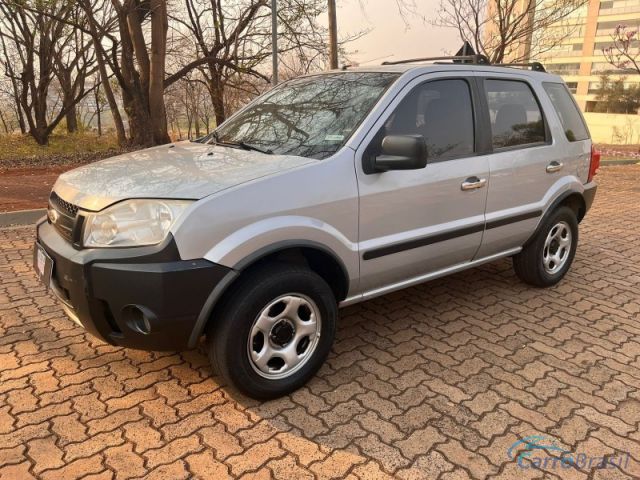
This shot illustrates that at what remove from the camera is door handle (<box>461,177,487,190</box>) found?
11.1ft

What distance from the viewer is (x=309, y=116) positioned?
326 centimetres

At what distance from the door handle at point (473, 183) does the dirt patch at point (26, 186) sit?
231 inches

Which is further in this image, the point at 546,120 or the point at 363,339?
the point at 546,120

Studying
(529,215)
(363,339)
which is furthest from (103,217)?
(529,215)

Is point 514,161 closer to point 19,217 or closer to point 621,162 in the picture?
point 19,217

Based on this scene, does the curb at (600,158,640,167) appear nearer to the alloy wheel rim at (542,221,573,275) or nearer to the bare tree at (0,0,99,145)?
the alloy wheel rim at (542,221,573,275)

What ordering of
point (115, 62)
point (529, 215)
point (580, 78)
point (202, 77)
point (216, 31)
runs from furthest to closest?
1. point (580, 78)
2. point (202, 77)
3. point (216, 31)
4. point (115, 62)
5. point (529, 215)

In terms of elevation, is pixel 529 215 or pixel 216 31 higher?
pixel 216 31

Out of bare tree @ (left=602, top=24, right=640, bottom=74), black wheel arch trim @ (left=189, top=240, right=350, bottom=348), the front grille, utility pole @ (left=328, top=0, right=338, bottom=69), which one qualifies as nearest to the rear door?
black wheel arch trim @ (left=189, top=240, right=350, bottom=348)

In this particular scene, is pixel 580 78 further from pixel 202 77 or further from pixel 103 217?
pixel 103 217

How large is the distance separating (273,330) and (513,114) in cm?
259

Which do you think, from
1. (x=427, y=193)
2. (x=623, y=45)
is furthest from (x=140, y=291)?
(x=623, y=45)

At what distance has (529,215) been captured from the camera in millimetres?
4016

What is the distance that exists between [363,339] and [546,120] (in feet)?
7.91
